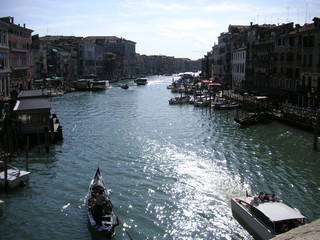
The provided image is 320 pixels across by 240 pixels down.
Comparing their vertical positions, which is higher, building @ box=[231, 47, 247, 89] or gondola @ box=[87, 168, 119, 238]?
building @ box=[231, 47, 247, 89]

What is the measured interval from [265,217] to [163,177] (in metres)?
8.69

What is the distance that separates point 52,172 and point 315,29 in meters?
32.3

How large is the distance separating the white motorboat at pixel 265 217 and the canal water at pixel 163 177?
443 millimetres

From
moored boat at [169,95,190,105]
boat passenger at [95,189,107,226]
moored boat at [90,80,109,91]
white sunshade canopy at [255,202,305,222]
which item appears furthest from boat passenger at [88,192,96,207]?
moored boat at [90,80,109,91]

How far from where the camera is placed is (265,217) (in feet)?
50.4

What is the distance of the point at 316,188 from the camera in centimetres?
2172

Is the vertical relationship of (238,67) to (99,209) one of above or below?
above

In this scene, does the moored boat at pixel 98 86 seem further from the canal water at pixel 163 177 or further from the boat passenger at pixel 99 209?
the boat passenger at pixel 99 209

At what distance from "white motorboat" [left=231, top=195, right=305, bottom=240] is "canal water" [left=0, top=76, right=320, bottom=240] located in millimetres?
443

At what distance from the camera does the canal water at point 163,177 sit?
1695 centimetres

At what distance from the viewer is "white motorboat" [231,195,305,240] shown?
48.6 feet

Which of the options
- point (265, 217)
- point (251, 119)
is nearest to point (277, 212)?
point (265, 217)

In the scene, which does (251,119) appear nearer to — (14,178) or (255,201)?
(255,201)

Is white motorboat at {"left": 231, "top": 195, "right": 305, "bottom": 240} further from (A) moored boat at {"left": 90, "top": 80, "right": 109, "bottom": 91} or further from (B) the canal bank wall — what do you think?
(A) moored boat at {"left": 90, "top": 80, "right": 109, "bottom": 91}
